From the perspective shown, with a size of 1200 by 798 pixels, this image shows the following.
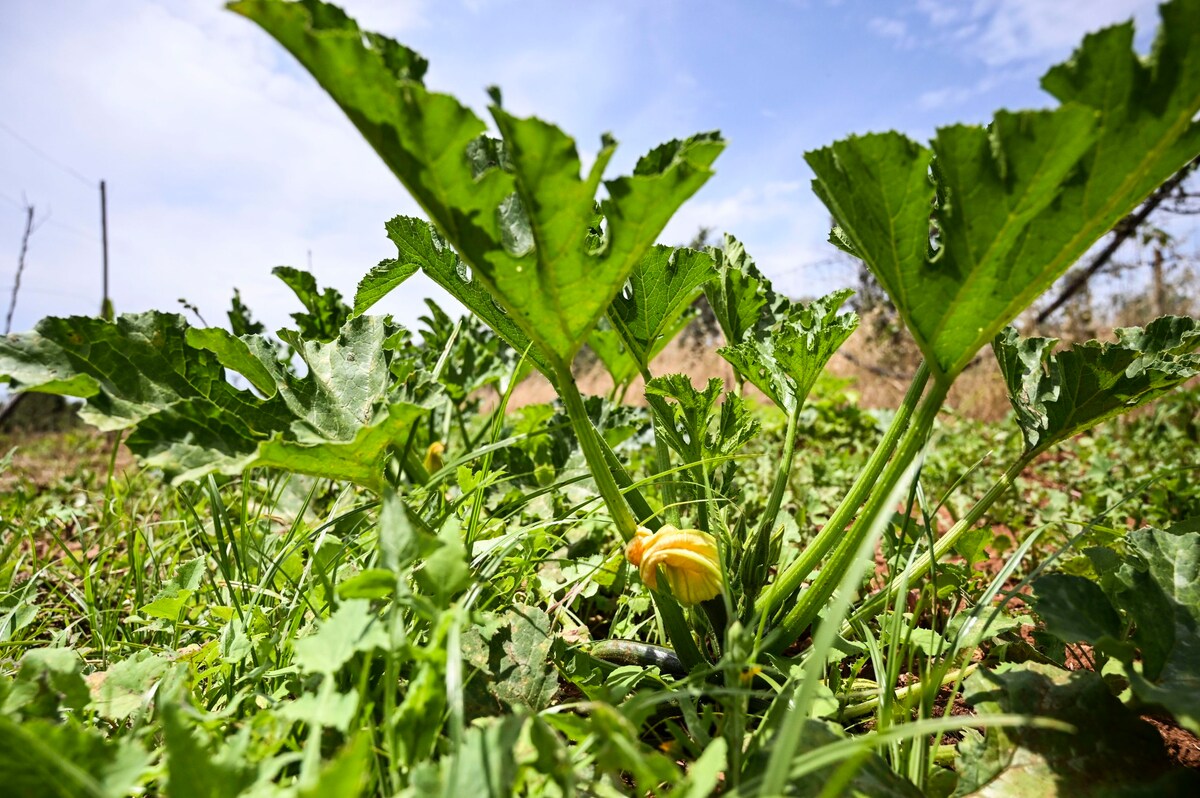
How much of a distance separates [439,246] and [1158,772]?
1.53 m

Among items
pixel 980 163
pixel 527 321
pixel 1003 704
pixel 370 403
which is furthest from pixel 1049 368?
pixel 370 403

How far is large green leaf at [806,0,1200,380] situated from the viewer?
3.16ft

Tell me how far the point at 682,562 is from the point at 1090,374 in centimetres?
91

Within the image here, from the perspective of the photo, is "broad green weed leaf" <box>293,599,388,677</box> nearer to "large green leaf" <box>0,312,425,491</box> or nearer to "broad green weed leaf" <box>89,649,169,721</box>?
"large green leaf" <box>0,312,425,491</box>

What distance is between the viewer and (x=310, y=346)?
141 cm

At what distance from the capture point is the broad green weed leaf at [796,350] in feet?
4.76

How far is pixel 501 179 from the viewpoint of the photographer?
1043 mm

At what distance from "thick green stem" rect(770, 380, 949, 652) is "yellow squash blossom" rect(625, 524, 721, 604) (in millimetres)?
176

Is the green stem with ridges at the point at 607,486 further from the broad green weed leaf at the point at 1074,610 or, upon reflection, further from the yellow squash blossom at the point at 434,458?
the yellow squash blossom at the point at 434,458

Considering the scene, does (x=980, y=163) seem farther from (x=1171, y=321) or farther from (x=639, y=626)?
(x=639, y=626)

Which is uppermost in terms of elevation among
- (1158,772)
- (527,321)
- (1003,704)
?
(527,321)

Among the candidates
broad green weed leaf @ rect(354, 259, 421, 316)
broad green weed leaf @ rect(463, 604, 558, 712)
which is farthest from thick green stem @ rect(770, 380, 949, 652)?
broad green weed leaf @ rect(354, 259, 421, 316)

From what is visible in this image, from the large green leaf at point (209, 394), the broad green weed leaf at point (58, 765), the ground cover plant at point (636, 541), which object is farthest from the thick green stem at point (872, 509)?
the broad green weed leaf at point (58, 765)

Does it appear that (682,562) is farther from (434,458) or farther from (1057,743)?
(434,458)
